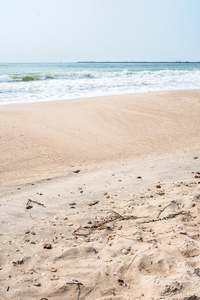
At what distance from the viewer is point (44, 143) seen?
546 centimetres

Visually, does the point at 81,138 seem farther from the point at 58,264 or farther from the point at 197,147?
the point at 58,264

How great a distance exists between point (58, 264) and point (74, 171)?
90.6 inches

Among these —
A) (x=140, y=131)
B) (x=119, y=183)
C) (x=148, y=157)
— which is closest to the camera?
(x=119, y=183)

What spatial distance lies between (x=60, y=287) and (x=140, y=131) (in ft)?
16.5

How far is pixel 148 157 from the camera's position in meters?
5.02

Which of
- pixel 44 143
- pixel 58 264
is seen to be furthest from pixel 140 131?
pixel 58 264

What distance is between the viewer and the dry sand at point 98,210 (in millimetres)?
1922

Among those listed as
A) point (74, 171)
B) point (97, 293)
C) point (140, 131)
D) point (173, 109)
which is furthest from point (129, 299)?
point (173, 109)

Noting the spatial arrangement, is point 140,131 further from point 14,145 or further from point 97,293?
point 97,293

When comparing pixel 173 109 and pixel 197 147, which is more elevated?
pixel 173 109

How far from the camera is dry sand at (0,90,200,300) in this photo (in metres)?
1.92

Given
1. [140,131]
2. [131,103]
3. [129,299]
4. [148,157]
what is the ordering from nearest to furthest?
1. [129,299]
2. [148,157]
3. [140,131]
4. [131,103]

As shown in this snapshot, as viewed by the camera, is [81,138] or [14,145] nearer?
[14,145]

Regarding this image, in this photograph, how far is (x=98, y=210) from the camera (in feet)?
10.1
